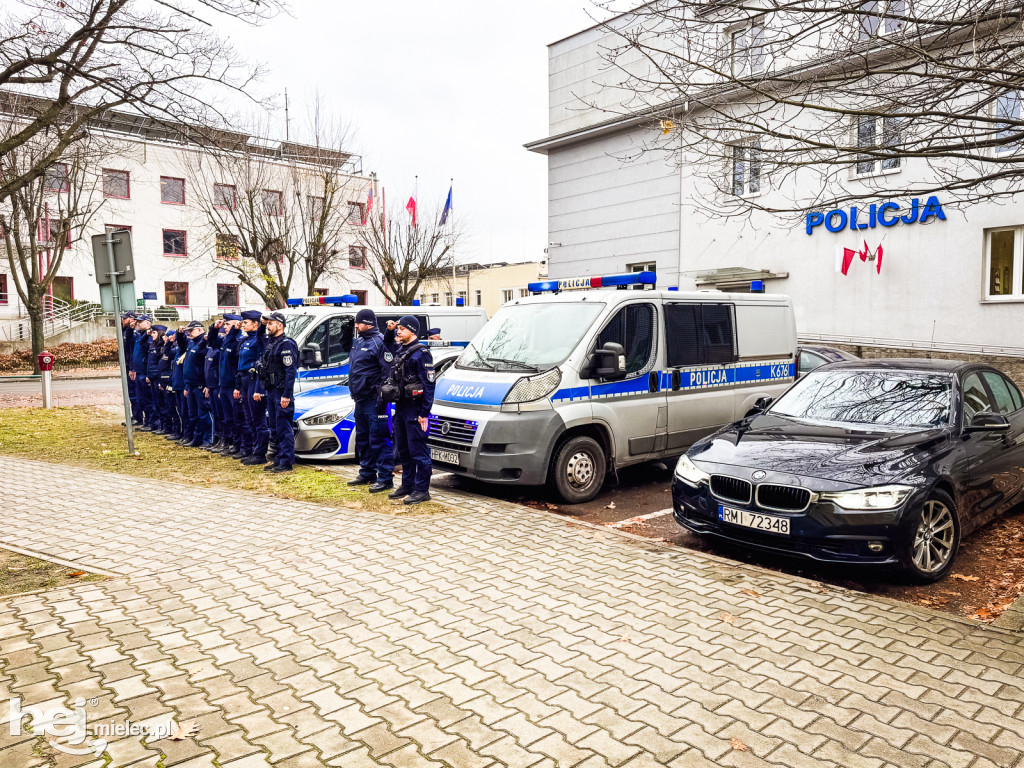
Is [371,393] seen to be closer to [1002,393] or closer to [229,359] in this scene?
[229,359]

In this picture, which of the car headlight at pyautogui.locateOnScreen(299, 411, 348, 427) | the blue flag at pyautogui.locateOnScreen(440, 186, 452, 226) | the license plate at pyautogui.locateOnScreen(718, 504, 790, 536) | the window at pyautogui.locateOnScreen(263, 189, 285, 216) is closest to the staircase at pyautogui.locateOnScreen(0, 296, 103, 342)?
the window at pyautogui.locateOnScreen(263, 189, 285, 216)

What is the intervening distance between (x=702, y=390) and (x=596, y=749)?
6.19 meters

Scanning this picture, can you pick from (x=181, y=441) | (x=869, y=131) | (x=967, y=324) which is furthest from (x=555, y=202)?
(x=869, y=131)

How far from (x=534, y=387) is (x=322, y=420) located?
346 cm

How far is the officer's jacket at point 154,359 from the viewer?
40.8 feet

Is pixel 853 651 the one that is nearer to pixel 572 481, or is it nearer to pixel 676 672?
pixel 676 672

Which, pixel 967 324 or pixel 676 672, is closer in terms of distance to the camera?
pixel 676 672

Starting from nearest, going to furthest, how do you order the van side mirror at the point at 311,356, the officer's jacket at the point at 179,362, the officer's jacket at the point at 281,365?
the officer's jacket at the point at 281,365 → the van side mirror at the point at 311,356 → the officer's jacket at the point at 179,362

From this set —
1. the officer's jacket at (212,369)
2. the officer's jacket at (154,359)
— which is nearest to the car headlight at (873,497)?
the officer's jacket at (212,369)

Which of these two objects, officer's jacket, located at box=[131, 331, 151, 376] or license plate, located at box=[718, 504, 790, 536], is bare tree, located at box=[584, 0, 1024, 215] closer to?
license plate, located at box=[718, 504, 790, 536]

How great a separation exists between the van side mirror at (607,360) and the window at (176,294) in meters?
38.3

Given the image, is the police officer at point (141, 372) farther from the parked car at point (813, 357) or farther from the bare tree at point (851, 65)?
the parked car at point (813, 357)

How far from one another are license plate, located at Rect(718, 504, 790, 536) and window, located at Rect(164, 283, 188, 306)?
133 ft

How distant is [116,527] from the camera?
20.6 ft
